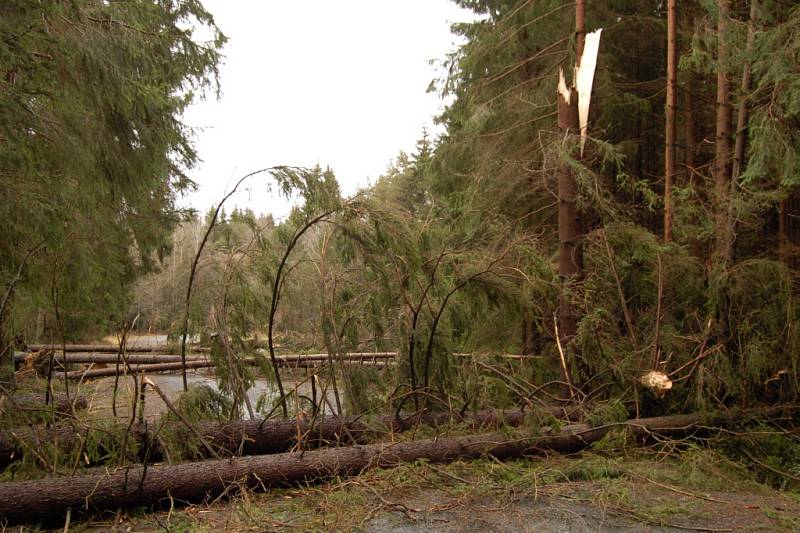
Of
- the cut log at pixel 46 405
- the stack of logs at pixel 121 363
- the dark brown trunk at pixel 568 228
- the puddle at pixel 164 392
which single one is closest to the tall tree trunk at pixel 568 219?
the dark brown trunk at pixel 568 228

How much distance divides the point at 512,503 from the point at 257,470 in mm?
1929

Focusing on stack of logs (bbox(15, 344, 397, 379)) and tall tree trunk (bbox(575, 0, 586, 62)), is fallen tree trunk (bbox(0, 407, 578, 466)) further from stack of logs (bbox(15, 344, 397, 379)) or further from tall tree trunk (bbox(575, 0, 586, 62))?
tall tree trunk (bbox(575, 0, 586, 62))

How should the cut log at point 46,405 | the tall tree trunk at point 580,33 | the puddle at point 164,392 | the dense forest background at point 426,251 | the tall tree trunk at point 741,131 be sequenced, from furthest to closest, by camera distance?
the tall tree trunk at point 580,33, the tall tree trunk at point 741,131, the puddle at point 164,392, the dense forest background at point 426,251, the cut log at point 46,405

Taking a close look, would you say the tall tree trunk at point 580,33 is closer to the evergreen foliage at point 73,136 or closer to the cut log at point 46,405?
the evergreen foliage at point 73,136

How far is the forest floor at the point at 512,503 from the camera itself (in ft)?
12.8

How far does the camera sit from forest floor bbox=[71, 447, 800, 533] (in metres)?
3.91

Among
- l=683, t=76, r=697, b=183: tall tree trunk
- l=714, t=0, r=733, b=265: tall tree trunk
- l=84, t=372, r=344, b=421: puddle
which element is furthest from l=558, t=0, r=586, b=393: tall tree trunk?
l=683, t=76, r=697, b=183: tall tree trunk

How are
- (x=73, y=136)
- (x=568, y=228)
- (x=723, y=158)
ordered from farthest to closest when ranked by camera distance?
(x=568, y=228) → (x=723, y=158) → (x=73, y=136)

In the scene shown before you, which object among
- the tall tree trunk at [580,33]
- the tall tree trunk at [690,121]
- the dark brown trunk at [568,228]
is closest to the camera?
the dark brown trunk at [568,228]

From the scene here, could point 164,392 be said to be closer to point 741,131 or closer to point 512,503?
point 512,503

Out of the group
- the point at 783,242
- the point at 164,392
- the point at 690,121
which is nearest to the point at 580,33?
the point at 783,242

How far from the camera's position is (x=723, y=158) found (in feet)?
23.6

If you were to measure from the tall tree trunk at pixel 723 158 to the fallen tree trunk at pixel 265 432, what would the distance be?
9.50ft

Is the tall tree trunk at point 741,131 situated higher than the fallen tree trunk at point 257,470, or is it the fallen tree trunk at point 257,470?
the tall tree trunk at point 741,131
